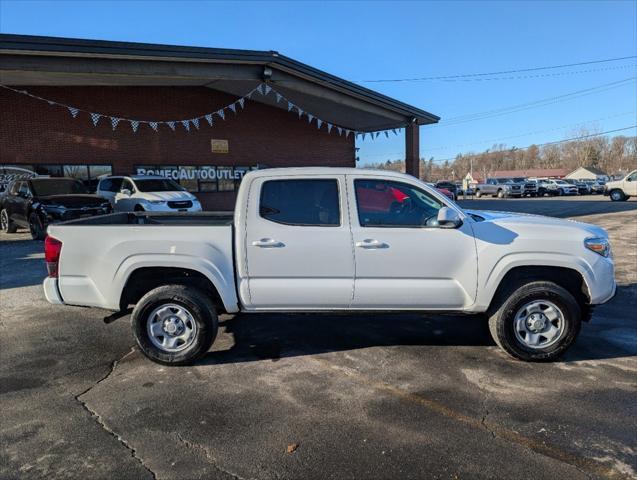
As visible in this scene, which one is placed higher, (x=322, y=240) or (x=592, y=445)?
(x=322, y=240)

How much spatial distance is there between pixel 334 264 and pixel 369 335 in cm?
134

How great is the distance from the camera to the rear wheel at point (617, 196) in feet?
98.2

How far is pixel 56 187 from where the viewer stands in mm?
14008

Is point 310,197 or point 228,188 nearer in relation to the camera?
point 310,197

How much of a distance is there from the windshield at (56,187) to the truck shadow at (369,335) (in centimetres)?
1044

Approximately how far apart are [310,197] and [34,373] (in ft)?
10.1

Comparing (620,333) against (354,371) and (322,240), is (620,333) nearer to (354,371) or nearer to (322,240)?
(354,371)

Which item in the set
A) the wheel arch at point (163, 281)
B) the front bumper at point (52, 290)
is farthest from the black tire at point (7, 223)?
the wheel arch at point (163, 281)

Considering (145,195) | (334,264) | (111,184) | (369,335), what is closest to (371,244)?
(334,264)

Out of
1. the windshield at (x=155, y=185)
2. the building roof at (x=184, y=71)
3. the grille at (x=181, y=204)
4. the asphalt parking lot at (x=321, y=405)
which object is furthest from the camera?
the windshield at (x=155, y=185)

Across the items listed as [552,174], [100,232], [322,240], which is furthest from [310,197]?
[552,174]

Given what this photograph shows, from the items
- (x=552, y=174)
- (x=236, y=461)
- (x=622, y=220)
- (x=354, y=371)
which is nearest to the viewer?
(x=236, y=461)

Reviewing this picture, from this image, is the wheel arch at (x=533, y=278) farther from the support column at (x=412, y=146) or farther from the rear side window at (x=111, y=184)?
the support column at (x=412, y=146)

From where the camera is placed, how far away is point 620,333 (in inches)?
213
